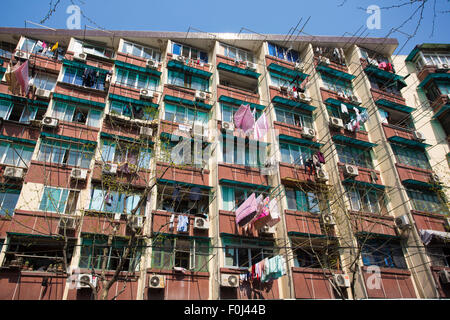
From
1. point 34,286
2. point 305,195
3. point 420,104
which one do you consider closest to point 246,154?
point 305,195

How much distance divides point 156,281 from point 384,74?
18779 mm

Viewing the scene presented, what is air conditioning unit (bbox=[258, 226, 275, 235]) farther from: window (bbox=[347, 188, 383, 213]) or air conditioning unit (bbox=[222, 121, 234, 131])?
air conditioning unit (bbox=[222, 121, 234, 131])

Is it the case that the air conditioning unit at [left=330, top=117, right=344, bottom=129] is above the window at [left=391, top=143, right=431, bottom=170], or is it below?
above

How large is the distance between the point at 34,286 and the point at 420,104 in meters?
22.9

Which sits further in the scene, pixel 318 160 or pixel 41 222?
pixel 318 160

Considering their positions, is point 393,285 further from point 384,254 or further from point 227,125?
point 227,125

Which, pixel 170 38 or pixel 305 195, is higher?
pixel 170 38

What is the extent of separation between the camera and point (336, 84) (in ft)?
68.7

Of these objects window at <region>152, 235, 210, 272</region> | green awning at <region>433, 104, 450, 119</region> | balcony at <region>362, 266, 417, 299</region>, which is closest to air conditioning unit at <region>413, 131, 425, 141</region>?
green awning at <region>433, 104, 450, 119</region>

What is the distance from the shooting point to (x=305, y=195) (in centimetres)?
1603

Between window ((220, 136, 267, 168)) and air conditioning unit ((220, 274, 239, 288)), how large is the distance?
18.5ft

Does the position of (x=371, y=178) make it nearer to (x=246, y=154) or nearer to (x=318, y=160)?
(x=318, y=160)

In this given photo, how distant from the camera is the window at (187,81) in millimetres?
18469

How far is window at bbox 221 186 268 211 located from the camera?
1461cm
